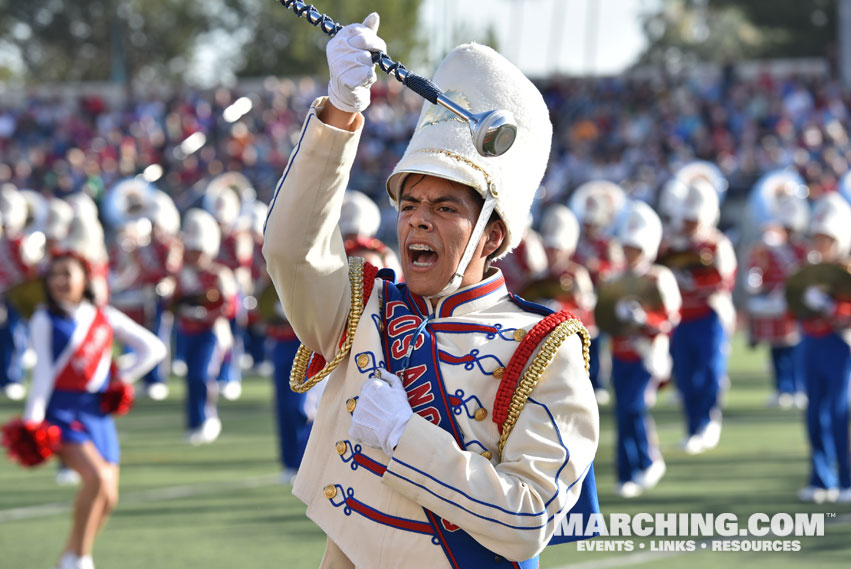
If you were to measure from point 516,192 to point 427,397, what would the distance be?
0.51 m

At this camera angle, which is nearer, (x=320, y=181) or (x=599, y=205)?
(x=320, y=181)

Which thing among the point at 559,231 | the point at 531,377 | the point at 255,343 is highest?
the point at 531,377

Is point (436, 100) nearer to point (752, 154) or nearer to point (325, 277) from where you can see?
point (325, 277)

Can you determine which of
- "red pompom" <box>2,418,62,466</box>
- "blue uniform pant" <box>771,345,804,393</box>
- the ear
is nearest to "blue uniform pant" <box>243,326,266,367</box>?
"blue uniform pant" <box>771,345,804,393</box>

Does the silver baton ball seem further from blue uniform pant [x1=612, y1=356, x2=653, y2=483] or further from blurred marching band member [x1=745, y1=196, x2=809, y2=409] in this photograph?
blurred marching band member [x1=745, y1=196, x2=809, y2=409]

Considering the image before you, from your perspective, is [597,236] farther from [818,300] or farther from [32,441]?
[32,441]

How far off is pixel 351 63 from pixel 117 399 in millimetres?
4337

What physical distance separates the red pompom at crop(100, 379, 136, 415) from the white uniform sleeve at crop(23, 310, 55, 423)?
11.2 inches

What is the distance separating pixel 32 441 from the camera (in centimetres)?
647

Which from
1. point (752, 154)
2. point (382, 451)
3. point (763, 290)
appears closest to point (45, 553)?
point (382, 451)

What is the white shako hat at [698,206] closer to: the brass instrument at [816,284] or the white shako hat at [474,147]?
the brass instrument at [816,284]

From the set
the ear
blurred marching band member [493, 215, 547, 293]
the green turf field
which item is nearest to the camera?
the ear

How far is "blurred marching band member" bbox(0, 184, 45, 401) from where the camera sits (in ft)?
50.6

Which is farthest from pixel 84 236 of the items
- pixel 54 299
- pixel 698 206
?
pixel 698 206
